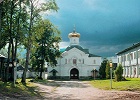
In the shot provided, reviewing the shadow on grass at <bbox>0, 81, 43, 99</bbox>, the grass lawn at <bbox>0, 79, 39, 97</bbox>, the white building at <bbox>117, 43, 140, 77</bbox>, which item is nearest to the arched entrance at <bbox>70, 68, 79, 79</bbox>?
the white building at <bbox>117, 43, 140, 77</bbox>

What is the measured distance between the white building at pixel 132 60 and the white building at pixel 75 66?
482 inches

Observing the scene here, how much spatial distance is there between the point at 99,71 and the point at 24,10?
1542 inches

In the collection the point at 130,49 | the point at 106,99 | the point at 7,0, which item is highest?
the point at 7,0

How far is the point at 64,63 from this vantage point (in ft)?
222

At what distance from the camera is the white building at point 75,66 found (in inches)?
2645

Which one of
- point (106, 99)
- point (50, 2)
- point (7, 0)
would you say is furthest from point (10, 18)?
point (106, 99)

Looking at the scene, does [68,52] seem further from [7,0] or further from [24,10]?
[7,0]

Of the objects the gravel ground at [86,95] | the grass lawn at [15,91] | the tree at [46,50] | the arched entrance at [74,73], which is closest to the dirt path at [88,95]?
the gravel ground at [86,95]

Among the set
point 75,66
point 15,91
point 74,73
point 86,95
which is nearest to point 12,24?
point 15,91

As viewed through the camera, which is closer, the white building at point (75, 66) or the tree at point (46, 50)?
the tree at point (46, 50)

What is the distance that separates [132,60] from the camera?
4784 cm

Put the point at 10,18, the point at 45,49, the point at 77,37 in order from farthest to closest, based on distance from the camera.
A: the point at 77,37 < the point at 45,49 < the point at 10,18

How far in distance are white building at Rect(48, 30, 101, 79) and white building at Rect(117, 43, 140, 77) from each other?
12237mm

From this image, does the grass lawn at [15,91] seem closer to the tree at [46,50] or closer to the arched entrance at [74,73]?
the tree at [46,50]
